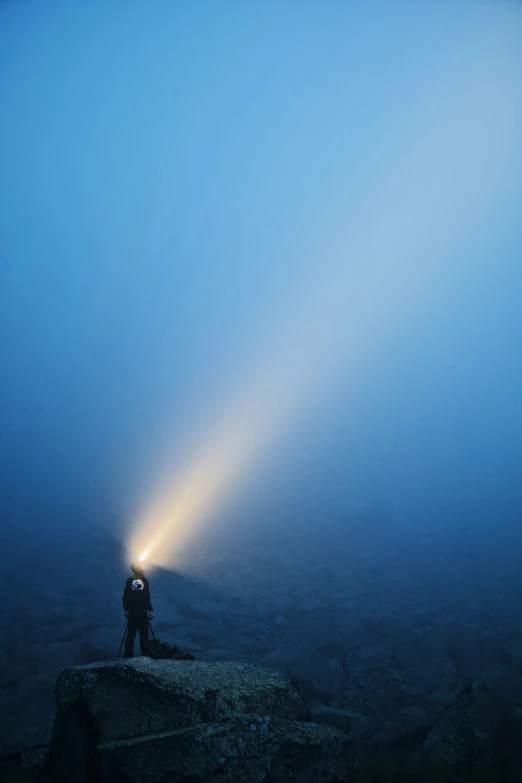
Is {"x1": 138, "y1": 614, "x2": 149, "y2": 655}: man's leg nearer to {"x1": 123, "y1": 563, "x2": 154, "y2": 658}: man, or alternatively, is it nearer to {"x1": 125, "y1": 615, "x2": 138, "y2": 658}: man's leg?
{"x1": 123, "y1": 563, "x2": 154, "y2": 658}: man

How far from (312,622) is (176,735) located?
8152 millimetres

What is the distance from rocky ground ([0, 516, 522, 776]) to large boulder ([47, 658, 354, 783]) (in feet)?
8.24

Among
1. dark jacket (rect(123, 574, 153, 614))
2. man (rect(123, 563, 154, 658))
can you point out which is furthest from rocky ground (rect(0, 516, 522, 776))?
dark jacket (rect(123, 574, 153, 614))

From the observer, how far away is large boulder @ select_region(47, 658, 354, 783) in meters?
4.21

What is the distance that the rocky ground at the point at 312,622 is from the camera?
25.8 ft

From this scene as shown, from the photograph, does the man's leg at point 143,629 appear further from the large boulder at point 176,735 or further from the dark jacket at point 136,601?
the large boulder at point 176,735

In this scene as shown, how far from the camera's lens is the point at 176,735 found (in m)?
4.38

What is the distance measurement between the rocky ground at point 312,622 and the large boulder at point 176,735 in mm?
2513

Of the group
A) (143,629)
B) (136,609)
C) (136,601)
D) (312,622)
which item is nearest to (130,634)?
(143,629)

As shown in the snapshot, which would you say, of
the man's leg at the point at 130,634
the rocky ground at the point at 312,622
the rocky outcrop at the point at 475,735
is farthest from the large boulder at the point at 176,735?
the man's leg at the point at 130,634

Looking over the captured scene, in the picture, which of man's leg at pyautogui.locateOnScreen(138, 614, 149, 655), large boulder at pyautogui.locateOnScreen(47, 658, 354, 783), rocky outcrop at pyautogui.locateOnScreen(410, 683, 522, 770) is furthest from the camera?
man's leg at pyautogui.locateOnScreen(138, 614, 149, 655)

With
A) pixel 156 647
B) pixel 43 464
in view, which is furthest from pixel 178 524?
pixel 43 464

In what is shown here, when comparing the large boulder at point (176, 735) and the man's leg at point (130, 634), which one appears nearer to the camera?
the large boulder at point (176, 735)

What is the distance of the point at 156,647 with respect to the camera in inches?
269
